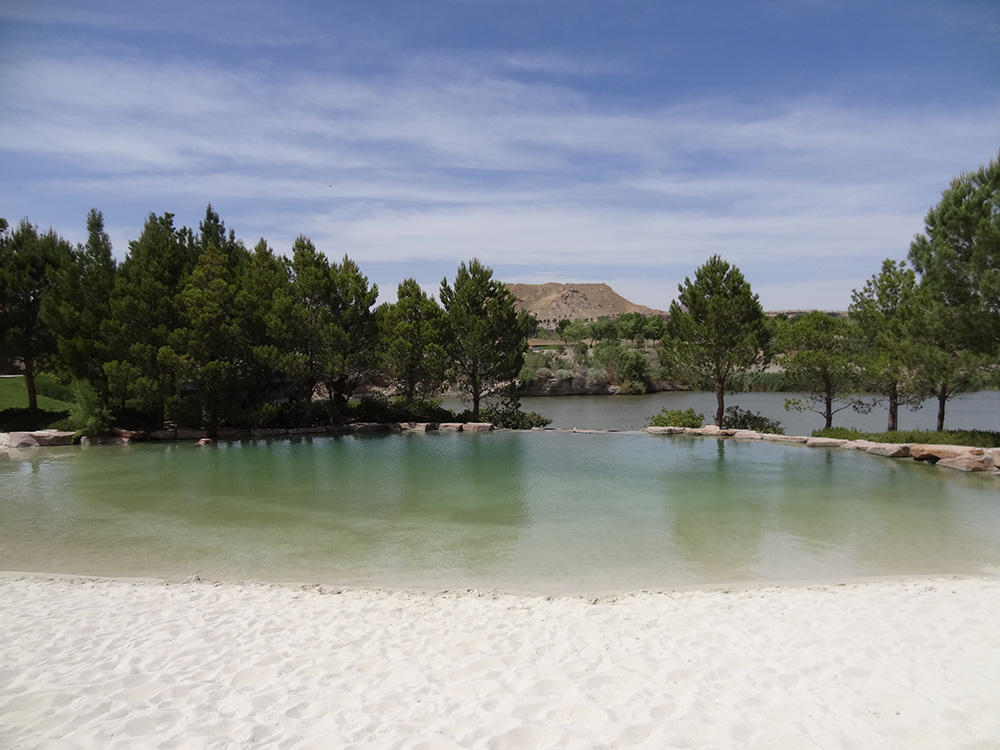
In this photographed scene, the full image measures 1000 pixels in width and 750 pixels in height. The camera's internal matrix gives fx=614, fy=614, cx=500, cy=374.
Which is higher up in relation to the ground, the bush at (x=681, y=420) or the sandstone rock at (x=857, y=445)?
the bush at (x=681, y=420)

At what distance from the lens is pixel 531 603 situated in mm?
6566

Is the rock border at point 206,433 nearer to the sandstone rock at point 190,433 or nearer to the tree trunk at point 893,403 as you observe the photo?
the sandstone rock at point 190,433

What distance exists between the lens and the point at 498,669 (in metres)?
4.84

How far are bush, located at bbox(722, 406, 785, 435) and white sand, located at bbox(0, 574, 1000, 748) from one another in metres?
16.4

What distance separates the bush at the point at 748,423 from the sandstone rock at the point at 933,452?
542 cm

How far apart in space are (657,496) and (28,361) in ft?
79.1

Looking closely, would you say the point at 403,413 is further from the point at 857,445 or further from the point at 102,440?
the point at 857,445

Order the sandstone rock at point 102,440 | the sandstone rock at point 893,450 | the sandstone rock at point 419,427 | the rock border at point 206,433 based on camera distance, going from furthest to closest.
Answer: the sandstone rock at point 419,427 < the sandstone rock at point 102,440 < the rock border at point 206,433 < the sandstone rock at point 893,450

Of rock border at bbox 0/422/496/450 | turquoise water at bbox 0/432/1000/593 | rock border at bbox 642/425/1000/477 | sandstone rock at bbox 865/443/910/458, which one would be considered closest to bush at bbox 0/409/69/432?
rock border at bbox 0/422/496/450

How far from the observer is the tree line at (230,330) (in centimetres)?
2212

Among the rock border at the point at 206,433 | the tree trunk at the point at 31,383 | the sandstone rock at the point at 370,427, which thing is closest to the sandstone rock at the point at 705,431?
the rock border at the point at 206,433

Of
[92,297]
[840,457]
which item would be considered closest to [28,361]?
[92,297]

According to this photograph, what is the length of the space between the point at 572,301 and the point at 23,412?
156 metres

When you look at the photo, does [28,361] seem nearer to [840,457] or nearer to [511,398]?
[511,398]
